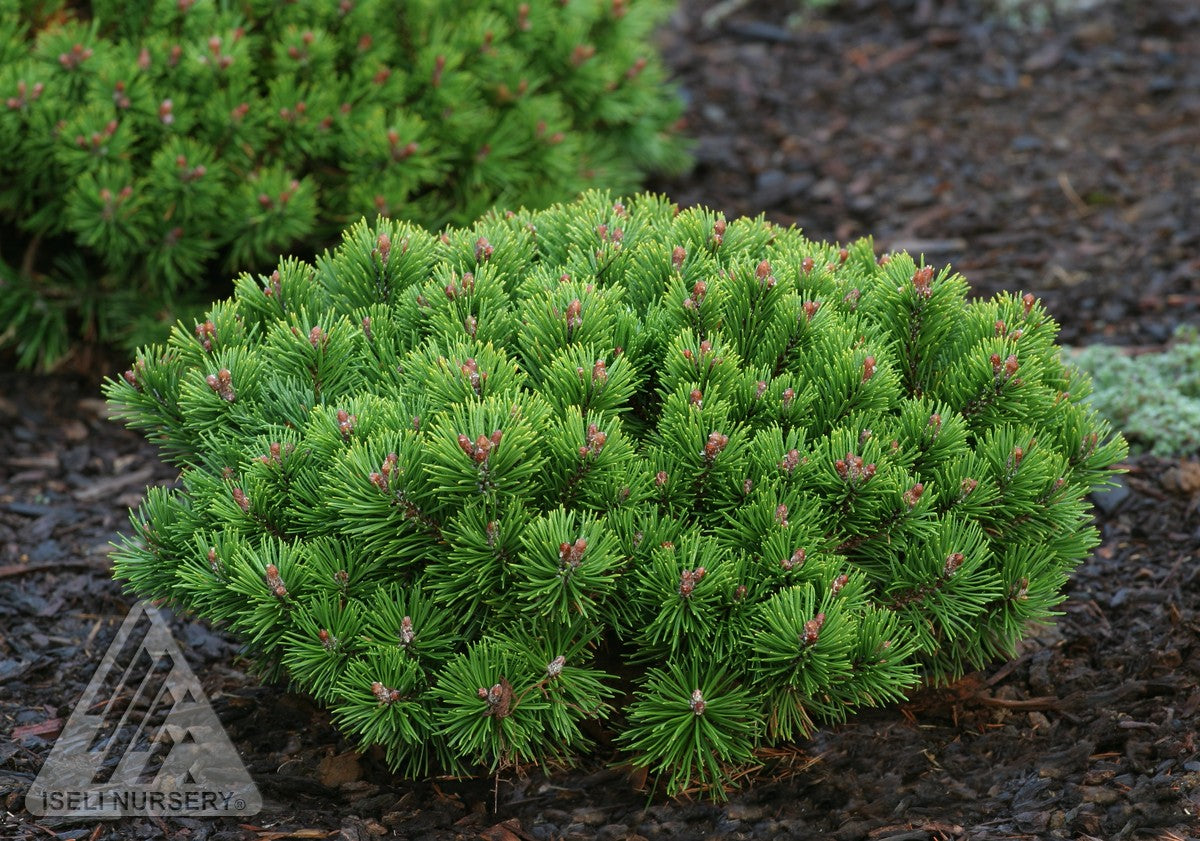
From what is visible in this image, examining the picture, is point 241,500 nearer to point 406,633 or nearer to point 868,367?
point 406,633

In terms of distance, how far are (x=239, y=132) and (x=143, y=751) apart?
2119 millimetres

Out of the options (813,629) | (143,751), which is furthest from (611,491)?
(143,751)

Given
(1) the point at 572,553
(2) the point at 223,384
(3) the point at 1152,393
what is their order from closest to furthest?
(1) the point at 572,553, (2) the point at 223,384, (3) the point at 1152,393

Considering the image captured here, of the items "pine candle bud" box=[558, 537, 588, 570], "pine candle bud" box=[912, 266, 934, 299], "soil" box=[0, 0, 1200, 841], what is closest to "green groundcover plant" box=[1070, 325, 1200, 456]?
"soil" box=[0, 0, 1200, 841]

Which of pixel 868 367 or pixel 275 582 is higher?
pixel 868 367

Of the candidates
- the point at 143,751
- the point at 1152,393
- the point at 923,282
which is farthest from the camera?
the point at 1152,393

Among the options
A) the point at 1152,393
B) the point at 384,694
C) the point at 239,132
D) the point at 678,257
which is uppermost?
the point at 1152,393

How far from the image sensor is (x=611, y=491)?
247 centimetres

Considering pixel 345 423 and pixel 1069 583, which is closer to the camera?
pixel 345 423

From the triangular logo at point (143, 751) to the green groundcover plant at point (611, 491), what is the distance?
12.7 inches

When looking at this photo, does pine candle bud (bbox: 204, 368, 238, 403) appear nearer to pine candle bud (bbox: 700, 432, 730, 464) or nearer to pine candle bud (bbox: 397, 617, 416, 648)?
pine candle bud (bbox: 397, 617, 416, 648)

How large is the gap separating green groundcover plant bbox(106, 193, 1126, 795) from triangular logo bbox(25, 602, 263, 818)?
32 centimetres

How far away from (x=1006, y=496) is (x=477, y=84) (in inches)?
104

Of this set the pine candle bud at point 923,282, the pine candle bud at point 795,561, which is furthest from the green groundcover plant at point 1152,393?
the pine candle bud at point 795,561
